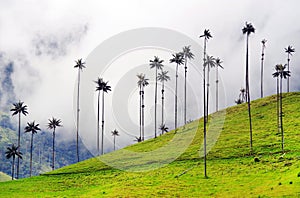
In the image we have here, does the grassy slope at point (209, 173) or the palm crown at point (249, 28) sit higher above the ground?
the palm crown at point (249, 28)

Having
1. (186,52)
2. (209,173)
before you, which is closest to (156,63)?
(186,52)

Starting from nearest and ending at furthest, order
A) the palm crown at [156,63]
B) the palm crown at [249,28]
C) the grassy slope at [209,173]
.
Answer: the grassy slope at [209,173] < the palm crown at [249,28] < the palm crown at [156,63]

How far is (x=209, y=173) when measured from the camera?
314 feet

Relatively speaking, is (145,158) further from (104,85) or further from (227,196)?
(227,196)

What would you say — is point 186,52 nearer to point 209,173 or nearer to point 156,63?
point 156,63

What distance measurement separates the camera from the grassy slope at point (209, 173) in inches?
3029

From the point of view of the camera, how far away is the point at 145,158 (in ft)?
443

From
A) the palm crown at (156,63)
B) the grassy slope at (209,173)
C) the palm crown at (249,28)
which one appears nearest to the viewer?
the grassy slope at (209,173)

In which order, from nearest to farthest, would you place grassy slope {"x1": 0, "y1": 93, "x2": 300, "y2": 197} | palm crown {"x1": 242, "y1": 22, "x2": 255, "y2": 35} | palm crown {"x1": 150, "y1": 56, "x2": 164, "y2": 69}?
1. grassy slope {"x1": 0, "y1": 93, "x2": 300, "y2": 197}
2. palm crown {"x1": 242, "y1": 22, "x2": 255, "y2": 35}
3. palm crown {"x1": 150, "y1": 56, "x2": 164, "y2": 69}

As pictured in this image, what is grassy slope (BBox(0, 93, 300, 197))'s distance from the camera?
76.9m

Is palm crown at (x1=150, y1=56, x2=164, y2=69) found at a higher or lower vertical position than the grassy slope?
higher

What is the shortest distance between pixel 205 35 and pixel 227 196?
63416 millimetres

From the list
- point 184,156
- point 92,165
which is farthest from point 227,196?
point 92,165

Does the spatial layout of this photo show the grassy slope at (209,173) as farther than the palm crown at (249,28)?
No
